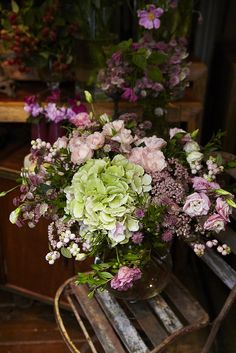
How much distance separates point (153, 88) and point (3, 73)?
0.64 meters

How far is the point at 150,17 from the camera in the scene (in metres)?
1.38

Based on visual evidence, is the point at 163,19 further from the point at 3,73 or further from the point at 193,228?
the point at 193,228

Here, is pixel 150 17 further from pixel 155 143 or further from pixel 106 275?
pixel 106 275

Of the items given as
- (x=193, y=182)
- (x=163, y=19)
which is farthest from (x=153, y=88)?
(x=193, y=182)

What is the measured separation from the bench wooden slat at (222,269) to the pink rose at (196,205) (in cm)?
43

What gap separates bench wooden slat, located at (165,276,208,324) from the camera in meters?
1.31

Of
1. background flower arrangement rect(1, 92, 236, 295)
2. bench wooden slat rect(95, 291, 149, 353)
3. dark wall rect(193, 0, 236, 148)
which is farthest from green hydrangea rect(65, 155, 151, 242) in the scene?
dark wall rect(193, 0, 236, 148)

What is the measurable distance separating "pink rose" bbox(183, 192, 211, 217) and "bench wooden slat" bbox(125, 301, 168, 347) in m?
0.46

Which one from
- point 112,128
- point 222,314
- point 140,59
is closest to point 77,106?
point 140,59

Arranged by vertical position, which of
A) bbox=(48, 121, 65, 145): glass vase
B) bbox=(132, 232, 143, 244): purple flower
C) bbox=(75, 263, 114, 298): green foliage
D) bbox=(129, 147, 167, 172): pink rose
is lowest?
bbox=(75, 263, 114, 298): green foliage

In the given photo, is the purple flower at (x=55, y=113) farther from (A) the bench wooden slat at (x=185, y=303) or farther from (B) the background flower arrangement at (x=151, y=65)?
(A) the bench wooden slat at (x=185, y=303)

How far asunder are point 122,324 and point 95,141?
1.92 ft

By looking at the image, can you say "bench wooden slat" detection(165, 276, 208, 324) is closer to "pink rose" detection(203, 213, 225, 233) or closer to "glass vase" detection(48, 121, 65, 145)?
"pink rose" detection(203, 213, 225, 233)

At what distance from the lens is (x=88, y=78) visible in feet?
5.21
